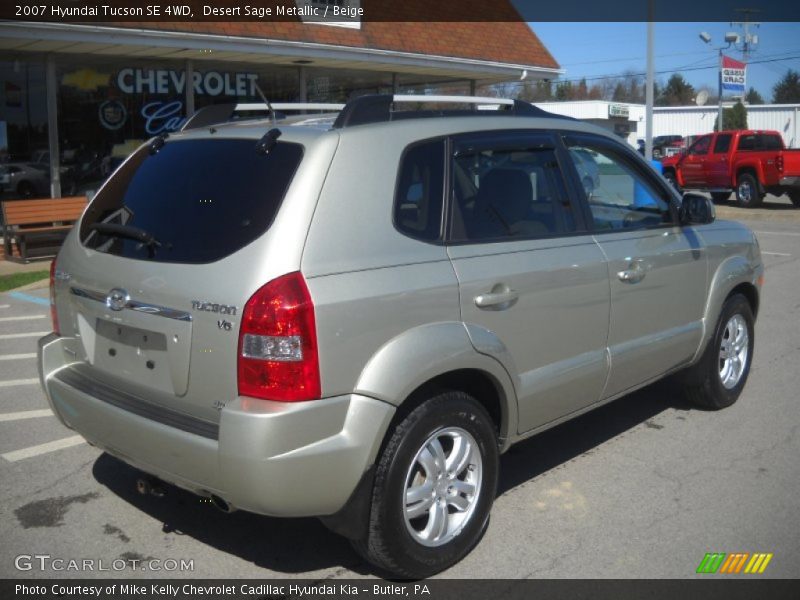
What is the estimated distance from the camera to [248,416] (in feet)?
10.0

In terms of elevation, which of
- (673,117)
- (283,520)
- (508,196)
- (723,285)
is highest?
(673,117)

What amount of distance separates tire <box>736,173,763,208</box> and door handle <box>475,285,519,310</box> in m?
20.7

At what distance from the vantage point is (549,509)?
14.2ft

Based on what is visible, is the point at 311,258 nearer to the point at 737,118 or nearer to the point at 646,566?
the point at 646,566

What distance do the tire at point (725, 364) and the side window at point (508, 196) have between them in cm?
185

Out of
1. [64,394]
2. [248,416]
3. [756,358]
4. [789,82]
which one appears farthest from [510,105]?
[789,82]

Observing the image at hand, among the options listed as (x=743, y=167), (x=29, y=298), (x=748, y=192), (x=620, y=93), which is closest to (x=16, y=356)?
(x=29, y=298)

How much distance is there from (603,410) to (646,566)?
230 cm

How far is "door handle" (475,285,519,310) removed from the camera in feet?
12.1

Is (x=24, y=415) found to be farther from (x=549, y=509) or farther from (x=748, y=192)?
(x=748, y=192)

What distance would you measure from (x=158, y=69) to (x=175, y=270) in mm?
12388

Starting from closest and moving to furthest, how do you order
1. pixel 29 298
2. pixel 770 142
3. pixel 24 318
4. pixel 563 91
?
pixel 24 318, pixel 29 298, pixel 770 142, pixel 563 91

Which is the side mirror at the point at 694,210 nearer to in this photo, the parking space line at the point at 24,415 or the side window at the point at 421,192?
the side window at the point at 421,192

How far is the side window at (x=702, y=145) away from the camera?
23.9m
